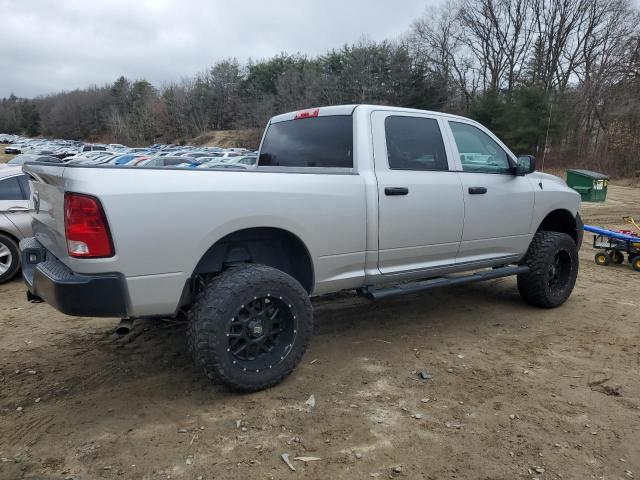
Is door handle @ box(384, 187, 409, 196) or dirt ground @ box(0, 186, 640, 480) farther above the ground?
door handle @ box(384, 187, 409, 196)

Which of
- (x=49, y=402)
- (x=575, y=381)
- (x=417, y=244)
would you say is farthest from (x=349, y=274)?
(x=49, y=402)

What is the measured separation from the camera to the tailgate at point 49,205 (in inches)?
114

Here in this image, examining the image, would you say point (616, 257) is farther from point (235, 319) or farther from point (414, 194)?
point (235, 319)

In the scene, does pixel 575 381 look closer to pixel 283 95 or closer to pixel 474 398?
pixel 474 398

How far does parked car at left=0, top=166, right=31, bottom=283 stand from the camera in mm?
6438

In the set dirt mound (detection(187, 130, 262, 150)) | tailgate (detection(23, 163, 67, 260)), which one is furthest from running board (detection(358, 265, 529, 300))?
dirt mound (detection(187, 130, 262, 150))

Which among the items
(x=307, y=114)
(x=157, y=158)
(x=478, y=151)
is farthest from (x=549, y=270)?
(x=157, y=158)

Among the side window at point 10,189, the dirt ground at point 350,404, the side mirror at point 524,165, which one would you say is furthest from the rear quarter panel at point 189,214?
the side window at point 10,189

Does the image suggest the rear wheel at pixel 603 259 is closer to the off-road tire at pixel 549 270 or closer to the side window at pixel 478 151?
the off-road tire at pixel 549 270

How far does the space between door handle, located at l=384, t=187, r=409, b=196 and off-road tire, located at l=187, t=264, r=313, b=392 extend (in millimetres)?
1033

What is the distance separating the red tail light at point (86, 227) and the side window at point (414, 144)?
2199mm

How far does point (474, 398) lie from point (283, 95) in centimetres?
5388

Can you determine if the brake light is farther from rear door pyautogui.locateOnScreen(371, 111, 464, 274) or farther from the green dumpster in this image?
the green dumpster

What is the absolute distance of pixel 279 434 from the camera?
9.58 ft
